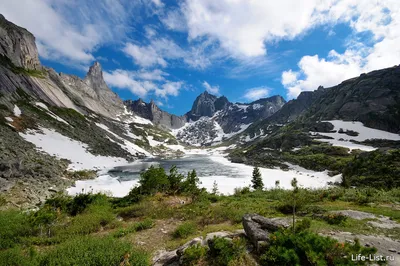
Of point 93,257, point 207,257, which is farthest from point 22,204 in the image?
point 207,257

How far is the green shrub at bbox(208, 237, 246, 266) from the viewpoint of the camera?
22.6 feet

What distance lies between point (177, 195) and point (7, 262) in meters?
13.9

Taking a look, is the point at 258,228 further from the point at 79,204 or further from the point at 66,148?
the point at 66,148

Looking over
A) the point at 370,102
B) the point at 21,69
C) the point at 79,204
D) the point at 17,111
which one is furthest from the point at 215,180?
the point at 370,102

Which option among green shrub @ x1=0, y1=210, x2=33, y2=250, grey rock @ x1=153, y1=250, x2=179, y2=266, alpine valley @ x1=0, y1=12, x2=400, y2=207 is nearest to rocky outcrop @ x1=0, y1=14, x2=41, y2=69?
alpine valley @ x1=0, y1=12, x2=400, y2=207

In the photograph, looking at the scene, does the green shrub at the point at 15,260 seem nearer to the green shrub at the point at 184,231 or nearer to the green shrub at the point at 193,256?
the green shrub at the point at 193,256

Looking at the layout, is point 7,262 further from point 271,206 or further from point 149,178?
point 271,206

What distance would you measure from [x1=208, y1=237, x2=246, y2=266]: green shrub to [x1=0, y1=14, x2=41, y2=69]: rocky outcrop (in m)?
144

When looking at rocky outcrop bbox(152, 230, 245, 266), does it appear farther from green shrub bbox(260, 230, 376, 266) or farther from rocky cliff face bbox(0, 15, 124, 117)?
rocky cliff face bbox(0, 15, 124, 117)

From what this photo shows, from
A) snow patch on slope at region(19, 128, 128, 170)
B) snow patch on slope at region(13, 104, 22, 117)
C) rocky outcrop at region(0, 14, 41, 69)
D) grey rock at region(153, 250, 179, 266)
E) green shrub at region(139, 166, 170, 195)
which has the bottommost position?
grey rock at region(153, 250, 179, 266)

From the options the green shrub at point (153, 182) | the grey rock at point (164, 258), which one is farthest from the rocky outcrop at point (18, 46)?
the grey rock at point (164, 258)

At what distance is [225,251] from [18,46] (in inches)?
6378

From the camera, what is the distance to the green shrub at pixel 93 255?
6653mm

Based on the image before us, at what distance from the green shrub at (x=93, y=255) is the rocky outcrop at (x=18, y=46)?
459ft
